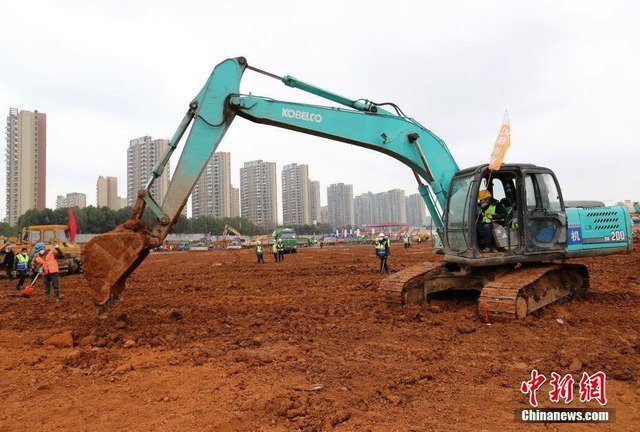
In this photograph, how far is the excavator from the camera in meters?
6.41

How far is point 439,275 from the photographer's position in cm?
770

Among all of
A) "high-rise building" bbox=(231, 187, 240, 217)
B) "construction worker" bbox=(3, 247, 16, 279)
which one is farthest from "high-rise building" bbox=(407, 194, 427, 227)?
"construction worker" bbox=(3, 247, 16, 279)

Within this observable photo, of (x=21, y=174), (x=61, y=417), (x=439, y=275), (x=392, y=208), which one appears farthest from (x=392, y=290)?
(x=392, y=208)

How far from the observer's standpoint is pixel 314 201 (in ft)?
414

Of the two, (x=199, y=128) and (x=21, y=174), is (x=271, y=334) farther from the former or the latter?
(x=21, y=174)

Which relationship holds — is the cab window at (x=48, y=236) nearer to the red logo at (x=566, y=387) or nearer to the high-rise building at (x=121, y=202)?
the red logo at (x=566, y=387)

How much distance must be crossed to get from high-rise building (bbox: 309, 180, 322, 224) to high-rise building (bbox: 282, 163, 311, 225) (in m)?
4.80

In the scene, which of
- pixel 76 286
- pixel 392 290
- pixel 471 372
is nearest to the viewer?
pixel 471 372

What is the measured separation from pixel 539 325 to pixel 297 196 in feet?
368

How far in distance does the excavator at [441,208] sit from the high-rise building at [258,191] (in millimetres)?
103123

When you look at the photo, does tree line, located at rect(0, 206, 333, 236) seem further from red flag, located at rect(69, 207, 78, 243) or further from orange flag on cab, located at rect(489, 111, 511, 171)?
orange flag on cab, located at rect(489, 111, 511, 171)

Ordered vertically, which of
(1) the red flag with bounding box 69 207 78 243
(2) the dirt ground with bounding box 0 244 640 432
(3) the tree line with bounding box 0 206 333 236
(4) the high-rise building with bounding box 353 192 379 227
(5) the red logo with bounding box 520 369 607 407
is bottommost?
(5) the red logo with bounding box 520 369 607 407

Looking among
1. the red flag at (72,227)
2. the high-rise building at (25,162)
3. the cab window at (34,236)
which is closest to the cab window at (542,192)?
the red flag at (72,227)

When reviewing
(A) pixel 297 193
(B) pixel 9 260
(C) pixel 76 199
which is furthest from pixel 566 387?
(C) pixel 76 199
